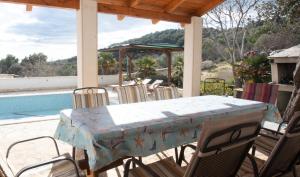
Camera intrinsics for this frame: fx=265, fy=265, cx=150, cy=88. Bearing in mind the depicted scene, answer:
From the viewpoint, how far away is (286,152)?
82.9 inches

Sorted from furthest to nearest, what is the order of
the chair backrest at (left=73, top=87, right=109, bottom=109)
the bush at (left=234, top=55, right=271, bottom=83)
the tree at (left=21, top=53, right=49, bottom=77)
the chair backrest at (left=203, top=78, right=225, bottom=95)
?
the tree at (left=21, top=53, right=49, bottom=77)
the chair backrest at (left=203, top=78, right=225, bottom=95)
the bush at (left=234, top=55, right=271, bottom=83)
the chair backrest at (left=73, top=87, right=109, bottom=109)

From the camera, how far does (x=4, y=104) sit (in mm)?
8641

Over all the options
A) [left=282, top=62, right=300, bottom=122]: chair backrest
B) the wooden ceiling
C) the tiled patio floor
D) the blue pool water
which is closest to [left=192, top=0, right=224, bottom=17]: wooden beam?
the wooden ceiling

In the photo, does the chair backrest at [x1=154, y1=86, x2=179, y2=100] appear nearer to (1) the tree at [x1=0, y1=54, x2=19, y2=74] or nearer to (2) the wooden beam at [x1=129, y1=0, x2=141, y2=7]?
(2) the wooden beam at [x1=129, y1=0, x2=141, y2=7]

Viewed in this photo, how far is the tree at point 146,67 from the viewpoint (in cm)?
1301

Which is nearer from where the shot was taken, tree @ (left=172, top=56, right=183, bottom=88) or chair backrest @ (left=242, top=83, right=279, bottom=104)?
chair backrest @ (left=242, top=83, right=279, bottom=104)

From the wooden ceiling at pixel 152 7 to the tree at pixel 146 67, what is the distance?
629 centimetres

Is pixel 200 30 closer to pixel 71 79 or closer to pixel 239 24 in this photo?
pixel 239 24

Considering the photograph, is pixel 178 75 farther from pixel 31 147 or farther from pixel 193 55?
pixel 31 147

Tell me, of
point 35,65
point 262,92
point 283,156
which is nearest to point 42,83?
point 35,65

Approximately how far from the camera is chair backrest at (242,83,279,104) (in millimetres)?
4141

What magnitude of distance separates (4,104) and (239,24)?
32.0 feet

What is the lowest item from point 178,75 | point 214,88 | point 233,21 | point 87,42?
point 214,88

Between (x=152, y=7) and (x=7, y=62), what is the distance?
37.7 ft
